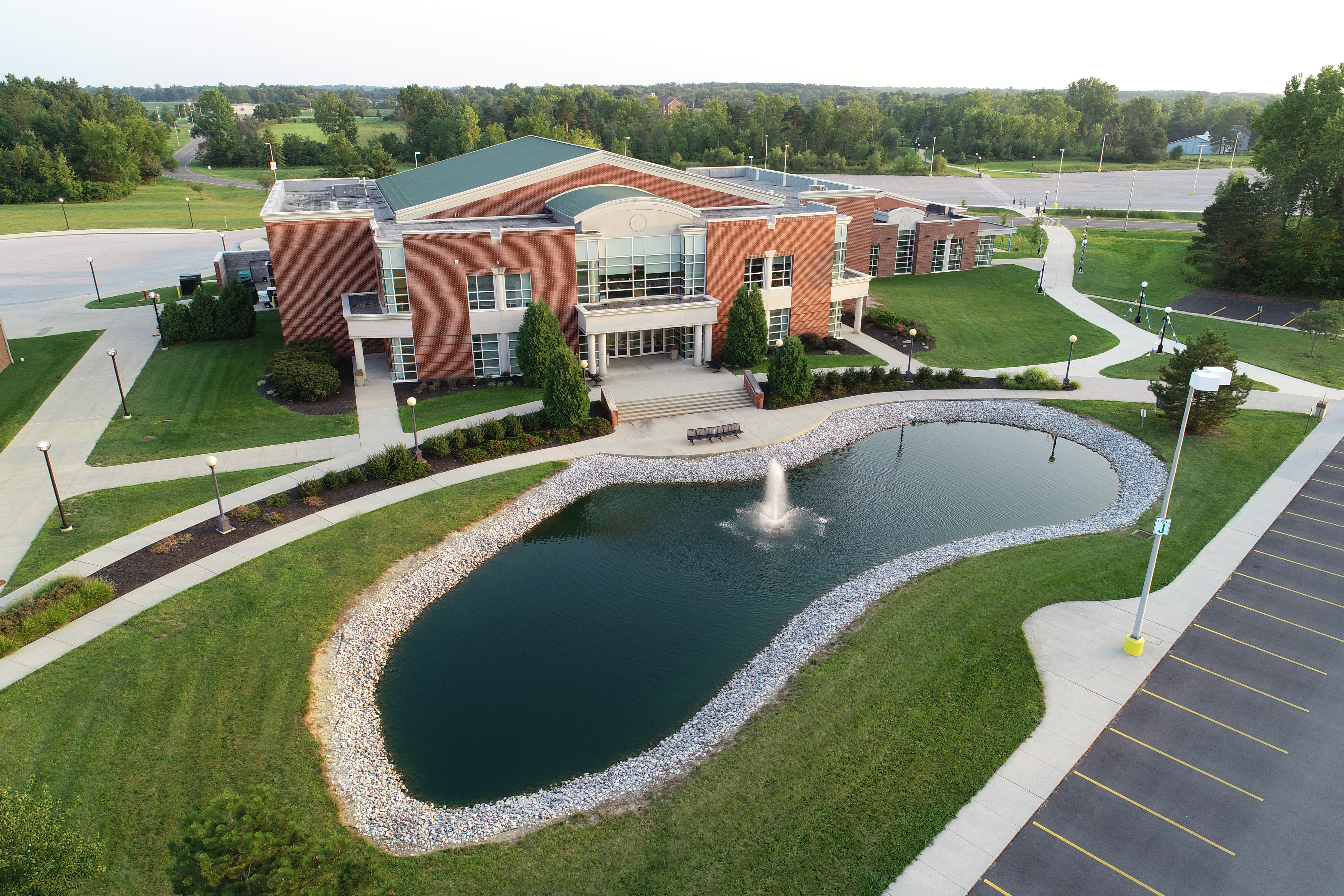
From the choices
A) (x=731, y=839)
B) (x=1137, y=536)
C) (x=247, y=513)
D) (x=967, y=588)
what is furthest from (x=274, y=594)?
(x=1137, y=536)

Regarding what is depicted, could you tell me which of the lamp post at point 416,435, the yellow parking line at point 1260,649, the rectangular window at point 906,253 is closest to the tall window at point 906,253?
the rectangular window at point 906,253

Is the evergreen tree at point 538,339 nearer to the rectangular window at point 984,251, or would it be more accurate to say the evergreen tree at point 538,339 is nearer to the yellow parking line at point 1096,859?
the yellow parking line at point 1096,859

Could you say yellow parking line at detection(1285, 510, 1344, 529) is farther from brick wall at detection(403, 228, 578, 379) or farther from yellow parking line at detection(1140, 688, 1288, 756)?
brick wall at detection(403, 228, 578, 379)

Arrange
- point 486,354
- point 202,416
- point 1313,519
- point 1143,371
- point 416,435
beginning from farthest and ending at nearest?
point 1143,371, point 486,354, point 202,416, point 416,435, point 1313,519

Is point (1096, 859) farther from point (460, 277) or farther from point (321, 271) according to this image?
point (321, 271)

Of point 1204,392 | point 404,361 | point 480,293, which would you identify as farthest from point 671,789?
point 1204,392

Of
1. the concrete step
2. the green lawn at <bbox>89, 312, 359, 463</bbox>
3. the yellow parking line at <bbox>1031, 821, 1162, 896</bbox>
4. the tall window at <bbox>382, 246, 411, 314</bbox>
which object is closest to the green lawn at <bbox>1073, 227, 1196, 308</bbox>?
the concrete step
